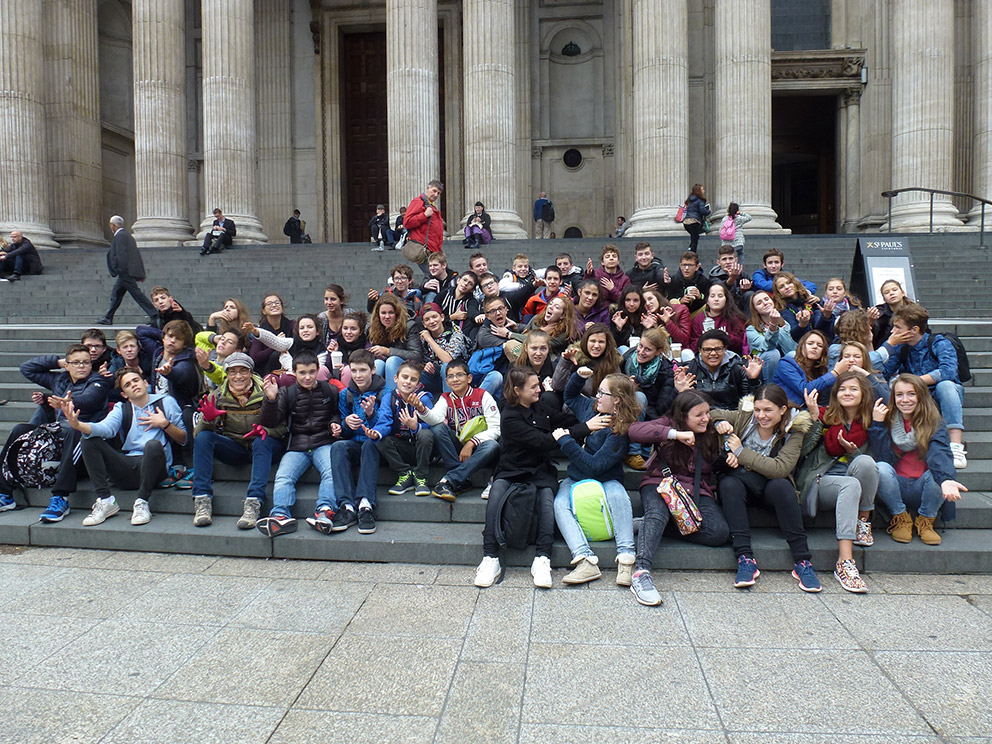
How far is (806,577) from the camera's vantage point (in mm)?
5109

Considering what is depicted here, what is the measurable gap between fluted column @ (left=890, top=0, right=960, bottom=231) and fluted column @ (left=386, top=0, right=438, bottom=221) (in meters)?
11.7

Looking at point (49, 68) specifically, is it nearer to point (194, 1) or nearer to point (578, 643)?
point (194, 1)

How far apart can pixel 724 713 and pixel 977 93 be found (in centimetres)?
2127

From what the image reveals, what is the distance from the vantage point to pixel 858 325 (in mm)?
6543

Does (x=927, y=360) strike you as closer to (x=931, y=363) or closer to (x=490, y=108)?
(x=931, y=363)

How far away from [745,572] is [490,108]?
1507cm

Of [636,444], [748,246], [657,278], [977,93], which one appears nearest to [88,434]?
[636,444]

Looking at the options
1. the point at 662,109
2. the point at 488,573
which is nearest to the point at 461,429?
the point at 488,573

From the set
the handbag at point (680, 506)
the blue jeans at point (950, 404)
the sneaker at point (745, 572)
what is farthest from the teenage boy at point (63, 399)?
the blue jeans at point (950, 404)

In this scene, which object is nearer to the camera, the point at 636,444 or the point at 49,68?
the point at 636,444

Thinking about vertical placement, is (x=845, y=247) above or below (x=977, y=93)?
below

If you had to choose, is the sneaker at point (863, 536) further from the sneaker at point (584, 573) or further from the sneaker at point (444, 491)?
the sneaker at point (444, 491)

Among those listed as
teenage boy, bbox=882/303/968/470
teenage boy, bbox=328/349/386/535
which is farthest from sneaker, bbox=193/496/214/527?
teenage boy, bbox=882/303/968/470

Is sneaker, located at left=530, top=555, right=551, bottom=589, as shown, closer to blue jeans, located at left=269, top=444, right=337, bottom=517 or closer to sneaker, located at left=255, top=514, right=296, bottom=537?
blue jeans, located at left=269, top=444, right=337, bottom=517
